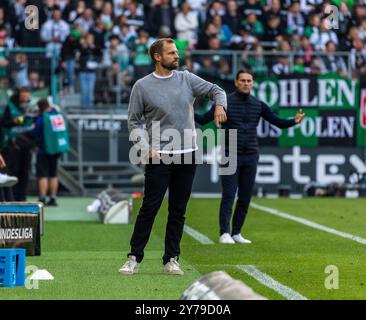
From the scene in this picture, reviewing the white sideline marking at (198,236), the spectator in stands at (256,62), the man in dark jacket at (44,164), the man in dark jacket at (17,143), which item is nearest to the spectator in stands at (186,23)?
the spectator in stands at (256,62)

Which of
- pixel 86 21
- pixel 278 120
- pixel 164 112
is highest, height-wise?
pixel 86 21

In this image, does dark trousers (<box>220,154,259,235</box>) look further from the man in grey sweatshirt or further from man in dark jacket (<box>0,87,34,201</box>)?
man in dark jacket (<box>0,87,34,201</box>)

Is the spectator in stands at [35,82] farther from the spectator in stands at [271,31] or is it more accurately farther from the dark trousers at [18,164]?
the spectator in stands at [271,31]

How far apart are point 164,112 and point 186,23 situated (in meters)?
17.9

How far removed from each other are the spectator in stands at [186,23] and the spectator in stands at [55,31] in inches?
105

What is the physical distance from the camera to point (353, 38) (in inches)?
1161

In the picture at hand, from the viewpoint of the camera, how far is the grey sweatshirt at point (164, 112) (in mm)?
12148

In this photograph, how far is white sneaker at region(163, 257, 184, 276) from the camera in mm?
12233

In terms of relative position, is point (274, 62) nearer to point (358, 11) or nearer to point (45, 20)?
point (358, 11)

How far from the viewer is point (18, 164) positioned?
73.8 ft

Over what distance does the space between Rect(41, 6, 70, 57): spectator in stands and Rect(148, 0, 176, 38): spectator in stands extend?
2.09m

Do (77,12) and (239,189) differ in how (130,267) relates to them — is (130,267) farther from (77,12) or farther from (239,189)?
(77,12)

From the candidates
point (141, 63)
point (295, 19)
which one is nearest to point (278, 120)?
point (141, 63)
